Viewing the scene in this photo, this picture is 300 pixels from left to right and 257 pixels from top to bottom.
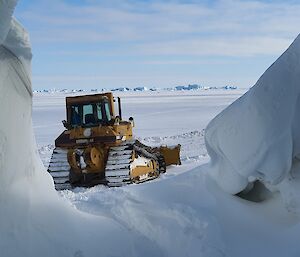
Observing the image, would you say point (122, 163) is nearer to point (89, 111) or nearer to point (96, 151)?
point (96, 151)

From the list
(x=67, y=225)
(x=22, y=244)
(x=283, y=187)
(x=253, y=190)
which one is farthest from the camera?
(x=253, y=190)

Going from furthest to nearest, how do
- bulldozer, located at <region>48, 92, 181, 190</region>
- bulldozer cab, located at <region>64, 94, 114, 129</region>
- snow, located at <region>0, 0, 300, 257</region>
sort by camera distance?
bulldozer cab, located at <region>64, 94, 114, 129</region>, bulldozer, located at <region>48, 92, 181, 190</region>, snow, located at <region>0, 0, 300, 257</region>

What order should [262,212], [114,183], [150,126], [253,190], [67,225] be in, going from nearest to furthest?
[67,225] < [262,212] < [253,190] < [114,183] < [150,126]

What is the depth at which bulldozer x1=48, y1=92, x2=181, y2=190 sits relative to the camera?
10.3m

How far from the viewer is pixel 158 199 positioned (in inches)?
147

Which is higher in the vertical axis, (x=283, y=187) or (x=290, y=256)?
(x=283, y=187)

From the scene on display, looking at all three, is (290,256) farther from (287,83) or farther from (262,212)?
(287,83)

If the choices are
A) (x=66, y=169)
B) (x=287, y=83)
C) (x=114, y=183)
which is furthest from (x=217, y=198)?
(x=66, y=169)

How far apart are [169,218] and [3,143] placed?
3.88ft

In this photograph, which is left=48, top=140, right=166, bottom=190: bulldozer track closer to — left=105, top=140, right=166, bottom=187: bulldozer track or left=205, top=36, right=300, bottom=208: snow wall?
left=105, top=140, right=166, bottom=187: bulldozer track

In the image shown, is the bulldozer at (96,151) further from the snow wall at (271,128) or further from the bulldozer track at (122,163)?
the snow wall at (271,128)

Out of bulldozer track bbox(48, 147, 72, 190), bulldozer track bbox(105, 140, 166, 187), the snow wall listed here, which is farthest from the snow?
bulldozer track bbox(48, 147, 72, 190)

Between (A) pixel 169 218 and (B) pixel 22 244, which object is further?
(A) pixel 169 218

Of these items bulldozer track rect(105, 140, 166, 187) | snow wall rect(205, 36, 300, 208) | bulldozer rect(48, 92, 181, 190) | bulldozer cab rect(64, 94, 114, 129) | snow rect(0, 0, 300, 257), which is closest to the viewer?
snow rect(0, 0, 300, 257)
